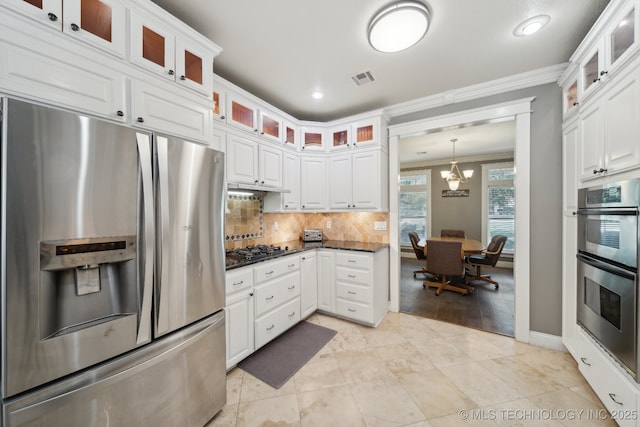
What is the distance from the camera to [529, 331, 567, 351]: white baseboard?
235 centimetres

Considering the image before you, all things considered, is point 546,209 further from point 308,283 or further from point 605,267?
point 308,283

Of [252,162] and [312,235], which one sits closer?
[252,162]

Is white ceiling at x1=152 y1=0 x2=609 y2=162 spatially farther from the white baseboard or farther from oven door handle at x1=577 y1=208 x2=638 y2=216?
the white baseboard

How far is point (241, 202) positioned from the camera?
286 cm

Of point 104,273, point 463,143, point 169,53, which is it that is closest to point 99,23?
point 169,53

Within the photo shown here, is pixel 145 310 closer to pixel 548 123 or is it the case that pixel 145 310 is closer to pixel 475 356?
pixel 475 356

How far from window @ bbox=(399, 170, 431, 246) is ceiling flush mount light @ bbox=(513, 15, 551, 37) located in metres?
5.16

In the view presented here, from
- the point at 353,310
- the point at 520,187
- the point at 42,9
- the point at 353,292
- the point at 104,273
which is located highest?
the point at 42,9

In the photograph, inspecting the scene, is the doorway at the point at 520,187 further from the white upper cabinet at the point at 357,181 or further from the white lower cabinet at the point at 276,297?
the white lower cabinet at the point at 276,297

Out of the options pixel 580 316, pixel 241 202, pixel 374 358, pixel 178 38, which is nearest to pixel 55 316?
pixel 178 38

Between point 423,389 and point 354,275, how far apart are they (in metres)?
1.25

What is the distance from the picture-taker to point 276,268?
2.47 m

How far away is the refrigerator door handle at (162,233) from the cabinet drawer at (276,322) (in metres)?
1.10

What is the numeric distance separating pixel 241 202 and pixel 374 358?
220 centimetres
